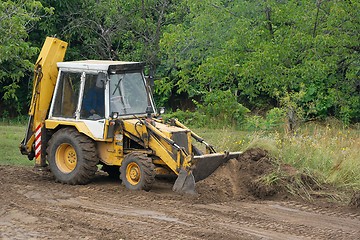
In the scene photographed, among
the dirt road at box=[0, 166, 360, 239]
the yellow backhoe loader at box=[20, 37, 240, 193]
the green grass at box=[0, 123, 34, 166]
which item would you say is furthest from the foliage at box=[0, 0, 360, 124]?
the dirt road at box=[0, 166, 360, 239]

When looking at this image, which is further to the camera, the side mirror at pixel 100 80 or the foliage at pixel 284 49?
the foliage at pixel 284 49

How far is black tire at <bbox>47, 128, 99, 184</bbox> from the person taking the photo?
14.1m

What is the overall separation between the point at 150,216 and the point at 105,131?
2838 millimetres

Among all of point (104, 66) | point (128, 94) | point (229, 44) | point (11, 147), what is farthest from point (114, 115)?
point (229, 44)

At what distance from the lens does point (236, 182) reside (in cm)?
1382

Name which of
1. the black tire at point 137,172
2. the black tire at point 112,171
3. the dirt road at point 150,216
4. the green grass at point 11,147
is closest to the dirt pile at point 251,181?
the dirt road at point 150,216

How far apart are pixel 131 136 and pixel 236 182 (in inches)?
81.6

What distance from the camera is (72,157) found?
14.6m

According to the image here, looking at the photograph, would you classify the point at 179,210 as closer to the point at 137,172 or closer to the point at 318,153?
the point at 137,172

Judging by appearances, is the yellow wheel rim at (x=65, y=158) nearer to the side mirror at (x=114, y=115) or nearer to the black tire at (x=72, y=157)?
the black tire at (x=72, y=157)

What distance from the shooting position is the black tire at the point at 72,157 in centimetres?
1415

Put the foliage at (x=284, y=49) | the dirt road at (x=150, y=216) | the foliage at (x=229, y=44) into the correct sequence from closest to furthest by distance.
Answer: the dirt road at (x=150, y=216) < the foliage at (x=229, y=44) < the foliage at (x=284, y=49)

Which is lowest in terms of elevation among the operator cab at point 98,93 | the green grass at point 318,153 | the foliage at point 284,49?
the green grass at point 318,153

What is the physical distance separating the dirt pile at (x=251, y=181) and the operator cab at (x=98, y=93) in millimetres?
1862
